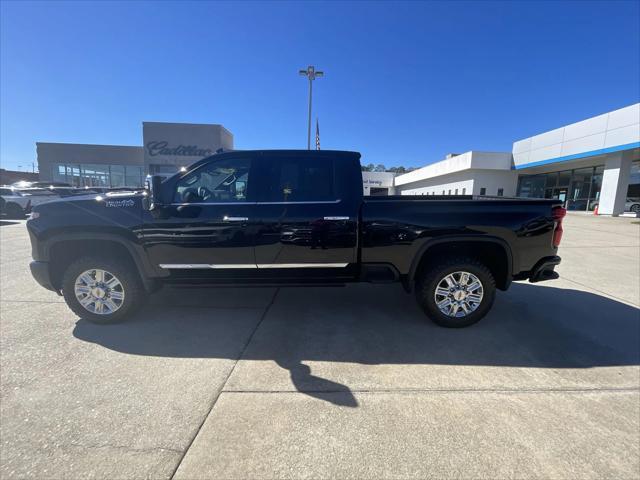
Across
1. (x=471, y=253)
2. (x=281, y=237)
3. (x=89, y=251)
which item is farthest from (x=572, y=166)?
(x=89, y=251)

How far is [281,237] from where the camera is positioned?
3.54 metres

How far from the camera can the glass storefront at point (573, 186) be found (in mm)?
23094

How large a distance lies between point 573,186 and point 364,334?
30.0 m

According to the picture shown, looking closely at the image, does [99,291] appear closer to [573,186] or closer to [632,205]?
[632,205]

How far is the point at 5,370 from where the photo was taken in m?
2.78

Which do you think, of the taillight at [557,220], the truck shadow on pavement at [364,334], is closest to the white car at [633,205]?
the truck shadow on pavement at [364,334]

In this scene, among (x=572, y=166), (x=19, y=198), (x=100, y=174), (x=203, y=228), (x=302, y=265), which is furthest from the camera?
(x=100, y=174)

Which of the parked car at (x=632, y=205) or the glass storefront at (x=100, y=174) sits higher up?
the glass storefront at (x=100, y=174)

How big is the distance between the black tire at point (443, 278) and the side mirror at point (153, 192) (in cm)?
313

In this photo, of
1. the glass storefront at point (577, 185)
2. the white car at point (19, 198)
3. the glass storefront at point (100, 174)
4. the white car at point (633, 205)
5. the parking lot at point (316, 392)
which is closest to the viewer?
the parking lot at point (316, 392)

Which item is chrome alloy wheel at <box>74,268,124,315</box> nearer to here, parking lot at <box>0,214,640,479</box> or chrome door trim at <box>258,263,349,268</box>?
parking lot at <box>0,214,640,479</box>

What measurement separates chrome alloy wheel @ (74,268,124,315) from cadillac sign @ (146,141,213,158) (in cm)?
2514

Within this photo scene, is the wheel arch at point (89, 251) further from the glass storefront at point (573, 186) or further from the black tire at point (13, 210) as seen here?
the glass storefront at point (573, 186)

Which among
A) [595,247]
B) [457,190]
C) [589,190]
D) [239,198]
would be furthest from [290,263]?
[457,190]
